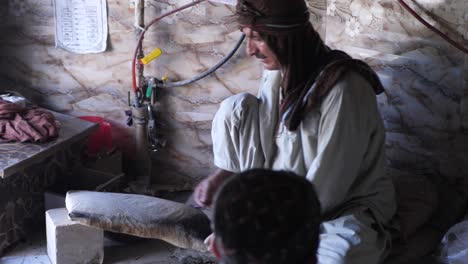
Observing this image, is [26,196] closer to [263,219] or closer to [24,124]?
[24,124]

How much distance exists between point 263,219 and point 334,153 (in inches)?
42.3

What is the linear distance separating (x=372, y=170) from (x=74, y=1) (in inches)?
74.9

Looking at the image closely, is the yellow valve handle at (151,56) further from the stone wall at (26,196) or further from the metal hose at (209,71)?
the stone wall at (26,196)

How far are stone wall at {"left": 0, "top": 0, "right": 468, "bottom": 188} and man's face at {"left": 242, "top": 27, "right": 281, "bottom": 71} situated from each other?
75 cm

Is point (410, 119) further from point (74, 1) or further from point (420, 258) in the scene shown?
point (74, 1)

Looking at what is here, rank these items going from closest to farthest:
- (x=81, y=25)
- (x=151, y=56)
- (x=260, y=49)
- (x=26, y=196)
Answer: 1. (x=260, y=49)
2. (x=26, y=196)
3. (x=151, y=56)
4. (x=81, y=25)

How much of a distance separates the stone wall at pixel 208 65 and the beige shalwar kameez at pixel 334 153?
0.54m

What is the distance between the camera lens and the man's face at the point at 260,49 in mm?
2238

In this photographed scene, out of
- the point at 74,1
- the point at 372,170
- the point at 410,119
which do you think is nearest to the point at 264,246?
the point at 372,170

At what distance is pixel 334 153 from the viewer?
2.16m

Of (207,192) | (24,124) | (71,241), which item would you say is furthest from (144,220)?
(24,124)

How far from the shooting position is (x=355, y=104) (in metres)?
2.17

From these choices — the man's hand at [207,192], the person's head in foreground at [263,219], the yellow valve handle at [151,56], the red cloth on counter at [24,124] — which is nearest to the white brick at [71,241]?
the red cloth on counter at [24,124]

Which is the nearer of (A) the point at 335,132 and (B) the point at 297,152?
(A) the point at 335,132
